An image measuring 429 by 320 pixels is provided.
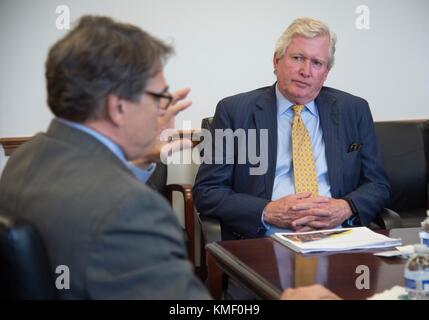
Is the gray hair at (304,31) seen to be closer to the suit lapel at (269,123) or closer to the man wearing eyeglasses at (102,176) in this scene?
the suit lapel at (269,123)

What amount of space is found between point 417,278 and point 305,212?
94cm

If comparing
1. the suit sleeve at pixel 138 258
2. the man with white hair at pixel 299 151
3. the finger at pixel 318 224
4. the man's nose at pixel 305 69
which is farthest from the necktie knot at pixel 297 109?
the suit sleeve at pixel 138 258

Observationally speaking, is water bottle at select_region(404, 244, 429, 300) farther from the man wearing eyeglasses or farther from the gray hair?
the gray hair

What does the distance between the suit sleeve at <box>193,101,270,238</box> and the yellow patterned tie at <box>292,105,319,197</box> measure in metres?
0.20

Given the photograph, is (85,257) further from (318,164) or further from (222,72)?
(222,72)

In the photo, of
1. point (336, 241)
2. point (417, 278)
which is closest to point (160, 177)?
point (336, 241)

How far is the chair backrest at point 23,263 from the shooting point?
94 centimetres

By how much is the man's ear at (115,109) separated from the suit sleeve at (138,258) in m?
0.20

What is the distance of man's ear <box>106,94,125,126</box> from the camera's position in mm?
1134

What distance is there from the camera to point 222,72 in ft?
10.6

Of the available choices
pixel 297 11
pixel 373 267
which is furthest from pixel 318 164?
pixel 297 11

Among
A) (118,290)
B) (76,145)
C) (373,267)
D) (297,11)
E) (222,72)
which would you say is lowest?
(373,267)

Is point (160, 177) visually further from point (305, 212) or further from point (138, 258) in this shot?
point (138, 258)

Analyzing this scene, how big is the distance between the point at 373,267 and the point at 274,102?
1.17m
